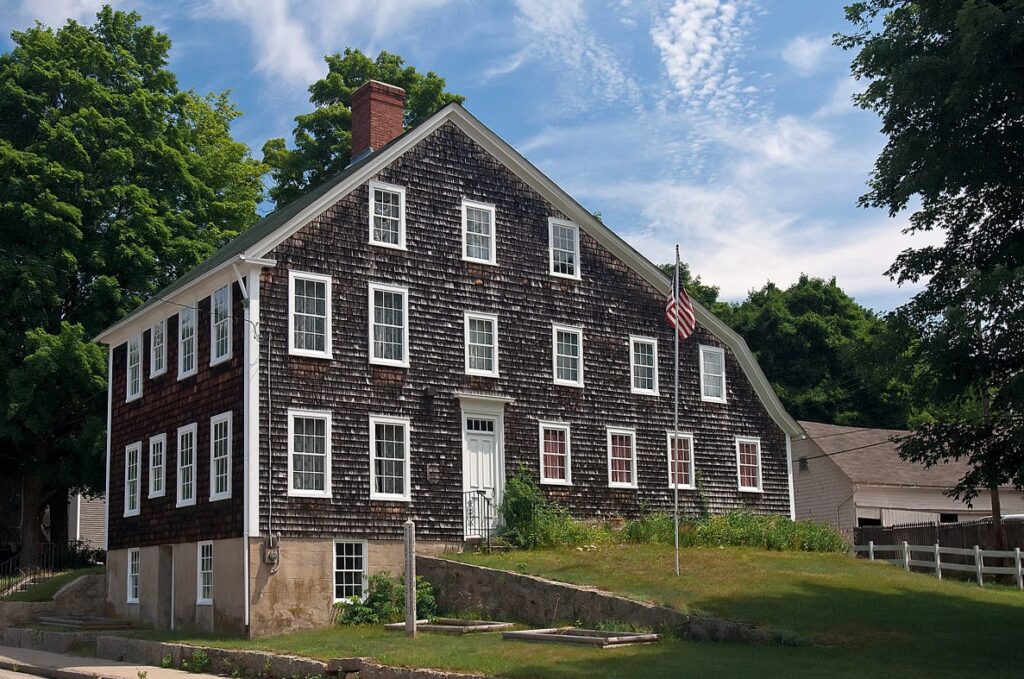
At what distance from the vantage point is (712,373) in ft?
103

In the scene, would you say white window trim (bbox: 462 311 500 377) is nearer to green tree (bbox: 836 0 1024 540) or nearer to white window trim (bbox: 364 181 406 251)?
white window trim (bbox: 364 181 406 251)

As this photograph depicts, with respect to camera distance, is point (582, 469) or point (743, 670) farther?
point (582, 469)

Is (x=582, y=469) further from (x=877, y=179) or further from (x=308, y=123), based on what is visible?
(x=308, y=123)

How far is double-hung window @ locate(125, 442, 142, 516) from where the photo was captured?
28938mm

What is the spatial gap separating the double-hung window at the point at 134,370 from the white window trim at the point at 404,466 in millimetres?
7385

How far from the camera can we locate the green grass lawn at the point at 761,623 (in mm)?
15336

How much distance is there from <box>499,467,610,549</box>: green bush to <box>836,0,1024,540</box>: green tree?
9.32m

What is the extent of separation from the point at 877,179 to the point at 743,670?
8961 mm

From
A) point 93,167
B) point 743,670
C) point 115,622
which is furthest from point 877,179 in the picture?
point 93,167

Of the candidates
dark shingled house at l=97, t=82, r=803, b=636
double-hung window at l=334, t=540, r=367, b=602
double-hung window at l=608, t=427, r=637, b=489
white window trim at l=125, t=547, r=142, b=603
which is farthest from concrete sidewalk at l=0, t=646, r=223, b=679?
double-hung window at l=608, t=427, r=637, b=489

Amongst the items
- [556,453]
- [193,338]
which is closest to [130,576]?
[193,338]

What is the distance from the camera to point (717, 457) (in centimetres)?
3098

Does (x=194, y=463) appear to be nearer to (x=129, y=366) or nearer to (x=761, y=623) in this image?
(x=129, y=366)

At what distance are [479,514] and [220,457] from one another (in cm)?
587
